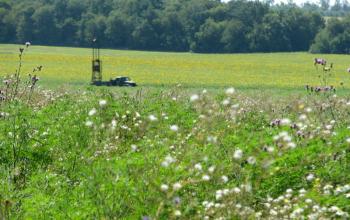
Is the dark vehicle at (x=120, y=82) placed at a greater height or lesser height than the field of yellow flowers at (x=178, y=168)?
lesser

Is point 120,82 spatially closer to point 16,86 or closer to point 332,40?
point 16,86

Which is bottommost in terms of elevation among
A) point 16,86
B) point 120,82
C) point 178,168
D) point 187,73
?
point 187,73

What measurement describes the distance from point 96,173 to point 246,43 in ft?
305

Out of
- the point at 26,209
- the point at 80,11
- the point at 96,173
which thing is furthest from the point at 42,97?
the point at 80,11

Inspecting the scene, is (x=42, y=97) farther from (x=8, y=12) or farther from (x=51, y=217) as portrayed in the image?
(x=8, y=12)

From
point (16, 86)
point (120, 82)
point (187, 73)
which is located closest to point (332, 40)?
point (187, 73)

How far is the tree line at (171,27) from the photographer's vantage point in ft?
321

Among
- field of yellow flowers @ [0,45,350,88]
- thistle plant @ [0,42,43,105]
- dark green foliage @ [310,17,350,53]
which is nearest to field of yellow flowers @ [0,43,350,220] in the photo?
thistle plant @ [0,42,43,105]

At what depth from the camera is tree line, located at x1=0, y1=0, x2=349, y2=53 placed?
321ft

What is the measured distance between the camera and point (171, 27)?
10281cm

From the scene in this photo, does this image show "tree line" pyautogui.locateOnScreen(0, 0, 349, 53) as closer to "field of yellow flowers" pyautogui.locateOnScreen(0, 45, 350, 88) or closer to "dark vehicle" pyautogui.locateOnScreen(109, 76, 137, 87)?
"field of yellow flowers" pyautogui.locateOnScreen(0, 45, 350, 88)

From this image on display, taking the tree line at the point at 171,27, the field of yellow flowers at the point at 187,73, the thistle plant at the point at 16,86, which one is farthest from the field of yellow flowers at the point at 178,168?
the tree line at the point at 171,27

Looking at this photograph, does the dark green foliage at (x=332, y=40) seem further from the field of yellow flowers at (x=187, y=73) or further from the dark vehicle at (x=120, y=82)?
the dark vehicle at (x=120, y=82)

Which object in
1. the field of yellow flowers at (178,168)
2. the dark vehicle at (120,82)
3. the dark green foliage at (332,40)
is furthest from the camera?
the dark green foliage at (332,40)
